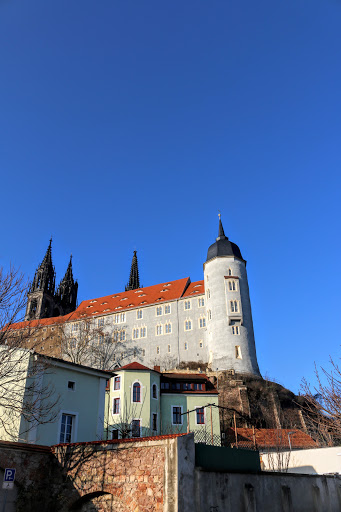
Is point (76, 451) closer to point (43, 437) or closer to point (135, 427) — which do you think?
point (43, 437)

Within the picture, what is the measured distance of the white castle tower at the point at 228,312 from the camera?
6138 cm

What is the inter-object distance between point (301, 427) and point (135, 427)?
27.2m

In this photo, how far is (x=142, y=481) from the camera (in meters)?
13.2

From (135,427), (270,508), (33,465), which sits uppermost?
(135,427)

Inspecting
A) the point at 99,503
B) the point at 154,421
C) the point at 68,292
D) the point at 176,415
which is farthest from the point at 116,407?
the point at 68,292

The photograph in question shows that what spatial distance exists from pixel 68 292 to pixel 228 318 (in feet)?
223

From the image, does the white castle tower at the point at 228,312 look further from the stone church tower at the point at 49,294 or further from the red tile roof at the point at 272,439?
the stone church tower at the point at 49,294

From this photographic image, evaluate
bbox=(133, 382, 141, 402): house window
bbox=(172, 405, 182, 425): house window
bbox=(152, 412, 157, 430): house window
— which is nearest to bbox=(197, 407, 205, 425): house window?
bbox=(172, 405, 182, 425): house window

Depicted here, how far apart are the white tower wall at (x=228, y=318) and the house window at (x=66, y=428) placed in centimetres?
4086

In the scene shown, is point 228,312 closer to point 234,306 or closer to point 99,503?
point 234,306


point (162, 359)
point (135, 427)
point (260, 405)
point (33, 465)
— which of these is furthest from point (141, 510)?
point (162, 359)

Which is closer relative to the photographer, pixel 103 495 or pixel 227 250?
pixel 103 495

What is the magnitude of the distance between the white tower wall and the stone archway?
47.5m

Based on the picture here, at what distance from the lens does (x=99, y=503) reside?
14.1 metres
